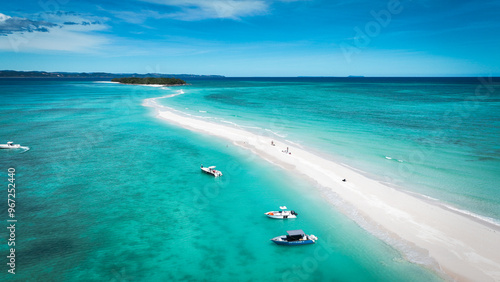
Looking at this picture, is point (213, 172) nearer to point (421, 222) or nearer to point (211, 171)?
point (211, 171)

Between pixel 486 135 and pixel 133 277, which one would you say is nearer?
pixel 133 277

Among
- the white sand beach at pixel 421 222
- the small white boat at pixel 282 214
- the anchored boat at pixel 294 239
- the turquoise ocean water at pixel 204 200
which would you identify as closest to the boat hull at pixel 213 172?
the turquoise ocean water at pixel 204 200

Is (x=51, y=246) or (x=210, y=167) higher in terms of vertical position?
(x=210, y=167)

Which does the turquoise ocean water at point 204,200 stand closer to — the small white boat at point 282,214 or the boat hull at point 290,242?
the boat hull at point 290,242

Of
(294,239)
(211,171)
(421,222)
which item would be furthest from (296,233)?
(211,171)

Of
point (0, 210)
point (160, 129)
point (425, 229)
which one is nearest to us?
point (425, 229)

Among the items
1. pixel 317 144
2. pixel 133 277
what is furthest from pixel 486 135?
pixel 133 277

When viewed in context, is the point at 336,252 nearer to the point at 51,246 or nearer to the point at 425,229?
the point at 425,229

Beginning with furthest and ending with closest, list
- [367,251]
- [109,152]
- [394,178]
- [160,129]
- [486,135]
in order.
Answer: [160,129] < [486,135] < [109,152] < [394,178] < [367,251]

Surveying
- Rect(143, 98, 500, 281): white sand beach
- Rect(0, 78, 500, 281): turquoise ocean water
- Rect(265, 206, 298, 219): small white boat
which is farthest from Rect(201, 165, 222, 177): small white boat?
Rect(265, 206, 298, 219): small white boat
